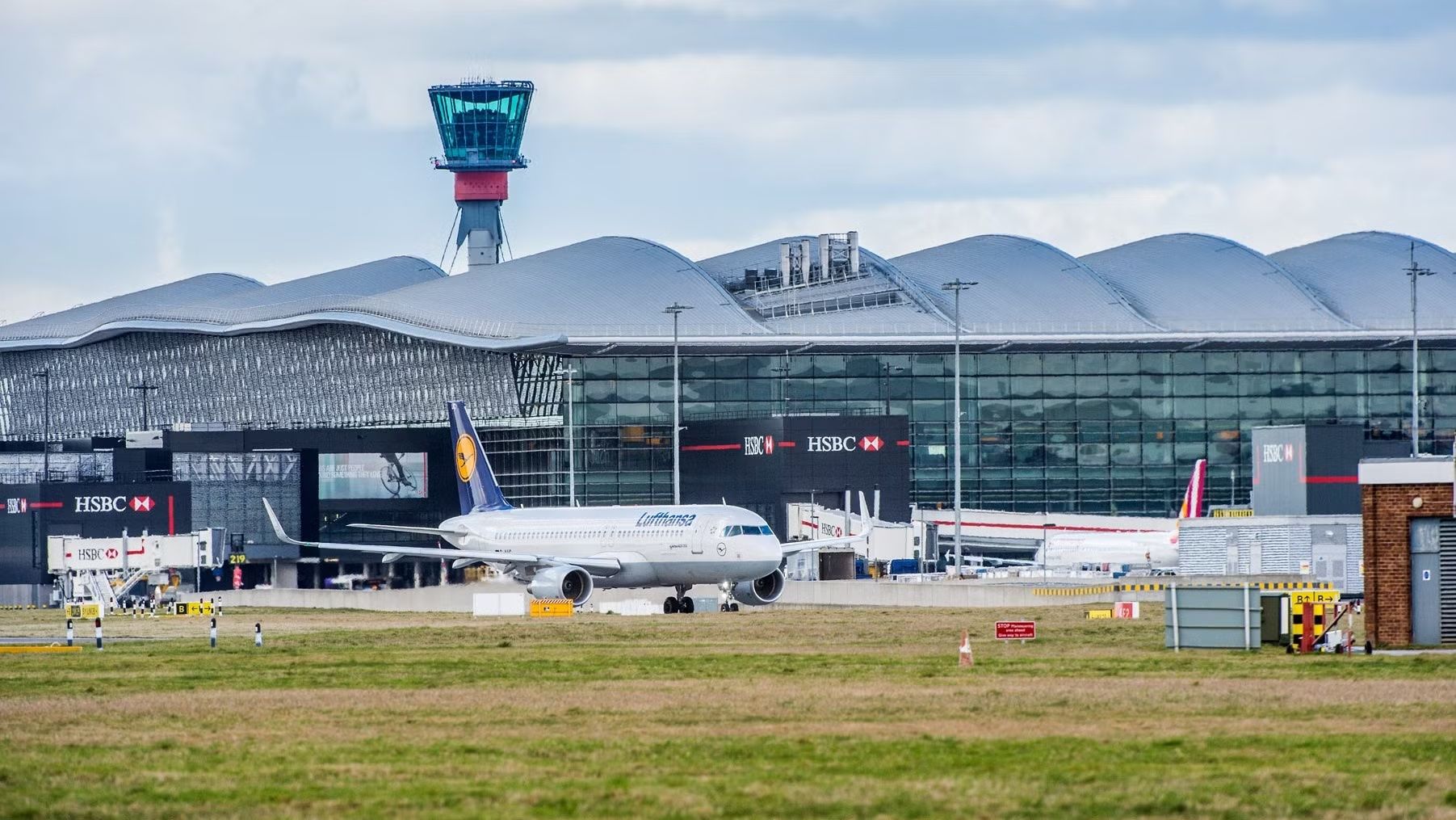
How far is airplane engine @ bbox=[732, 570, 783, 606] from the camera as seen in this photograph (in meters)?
74.7

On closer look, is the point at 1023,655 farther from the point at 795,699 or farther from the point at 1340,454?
the point at 1340,454

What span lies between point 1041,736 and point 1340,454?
6909cm

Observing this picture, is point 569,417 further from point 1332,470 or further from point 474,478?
point 1332,470

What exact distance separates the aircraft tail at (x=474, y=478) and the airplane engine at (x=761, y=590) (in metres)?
16.0

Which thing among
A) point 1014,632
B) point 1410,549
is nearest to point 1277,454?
point 1014,632

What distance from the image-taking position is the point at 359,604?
95.9 m

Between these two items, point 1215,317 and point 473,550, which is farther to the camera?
point 1215,317

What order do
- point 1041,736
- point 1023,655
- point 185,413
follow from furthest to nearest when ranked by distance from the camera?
point 185,413 < point 1023,655 < point 1041,736

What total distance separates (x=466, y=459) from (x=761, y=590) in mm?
19377

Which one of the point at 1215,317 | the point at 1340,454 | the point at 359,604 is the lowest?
the point at 359,604

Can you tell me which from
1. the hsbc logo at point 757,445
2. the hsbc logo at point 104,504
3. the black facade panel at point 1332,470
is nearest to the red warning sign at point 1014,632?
the black facade panel at point 1332,470

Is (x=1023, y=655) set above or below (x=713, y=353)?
below

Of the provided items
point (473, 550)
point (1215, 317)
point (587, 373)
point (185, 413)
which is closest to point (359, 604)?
point (473, 550)

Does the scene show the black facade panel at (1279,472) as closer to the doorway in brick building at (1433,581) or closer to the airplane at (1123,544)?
the airplane at (1123,544)
